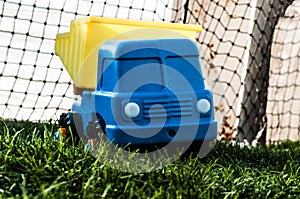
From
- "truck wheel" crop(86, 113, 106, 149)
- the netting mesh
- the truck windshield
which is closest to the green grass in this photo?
"truck wheel" crop(86, 113, 106, 149)

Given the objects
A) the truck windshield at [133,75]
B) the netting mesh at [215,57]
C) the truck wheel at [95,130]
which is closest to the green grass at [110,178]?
the truck wheel at [95,130]

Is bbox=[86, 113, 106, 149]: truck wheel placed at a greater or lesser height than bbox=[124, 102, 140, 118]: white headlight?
lesser

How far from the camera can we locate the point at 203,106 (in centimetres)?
168

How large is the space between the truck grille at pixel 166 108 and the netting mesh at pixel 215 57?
1.40 m

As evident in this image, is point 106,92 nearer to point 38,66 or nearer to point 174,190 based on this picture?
point 174,190

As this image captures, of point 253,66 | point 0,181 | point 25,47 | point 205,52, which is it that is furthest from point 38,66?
point 0,181

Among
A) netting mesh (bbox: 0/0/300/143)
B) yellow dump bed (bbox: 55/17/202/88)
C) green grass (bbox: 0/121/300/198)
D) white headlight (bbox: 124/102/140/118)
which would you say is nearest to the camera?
green grass (bbox: 0/121/300/198)

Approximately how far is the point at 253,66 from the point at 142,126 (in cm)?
169

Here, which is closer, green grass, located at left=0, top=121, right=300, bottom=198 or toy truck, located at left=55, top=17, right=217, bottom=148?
green grass, located at left=0, top=121, right=300, bottom=198

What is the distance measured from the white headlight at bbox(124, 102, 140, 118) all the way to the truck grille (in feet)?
0.09

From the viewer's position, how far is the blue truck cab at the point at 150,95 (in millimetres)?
1627

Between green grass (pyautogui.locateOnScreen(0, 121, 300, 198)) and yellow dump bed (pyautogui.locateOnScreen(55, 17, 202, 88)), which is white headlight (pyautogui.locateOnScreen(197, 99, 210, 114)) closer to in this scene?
green grass (pyautogui.locateOnScreen(0, 121, 300, 198))

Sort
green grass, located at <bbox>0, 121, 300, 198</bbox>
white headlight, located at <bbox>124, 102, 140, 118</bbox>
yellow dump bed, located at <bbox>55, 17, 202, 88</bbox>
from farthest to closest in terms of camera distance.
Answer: yellow dump bed, located at <bbox>55, 17, 202, 88</bbox>
white headlight, located at <bbox>124, 102, 140, 118</bbox>
green grass, located at <bbox>0, 121, 300, 198</bbox>

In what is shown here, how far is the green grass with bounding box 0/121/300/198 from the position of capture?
4.18 feet
